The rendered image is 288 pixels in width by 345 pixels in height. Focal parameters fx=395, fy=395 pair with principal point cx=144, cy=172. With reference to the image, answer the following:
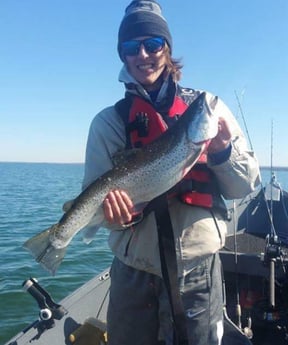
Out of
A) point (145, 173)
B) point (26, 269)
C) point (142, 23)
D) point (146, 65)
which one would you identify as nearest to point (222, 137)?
point (145, 173)

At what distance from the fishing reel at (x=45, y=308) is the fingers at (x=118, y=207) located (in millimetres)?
2112

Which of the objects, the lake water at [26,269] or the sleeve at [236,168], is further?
the lake water at [26,269]

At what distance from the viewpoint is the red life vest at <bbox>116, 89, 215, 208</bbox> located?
334cm

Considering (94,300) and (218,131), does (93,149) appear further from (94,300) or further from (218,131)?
(94,300)

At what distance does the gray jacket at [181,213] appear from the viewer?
3.25 m

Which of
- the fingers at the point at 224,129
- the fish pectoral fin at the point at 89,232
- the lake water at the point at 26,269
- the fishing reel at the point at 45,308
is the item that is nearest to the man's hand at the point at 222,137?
the fingers at the point at 224,129

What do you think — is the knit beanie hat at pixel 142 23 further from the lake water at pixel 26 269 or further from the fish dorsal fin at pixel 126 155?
the lake water at pixel 26 269

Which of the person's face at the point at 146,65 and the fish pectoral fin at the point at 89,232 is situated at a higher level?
the person's face at the point at 146,65

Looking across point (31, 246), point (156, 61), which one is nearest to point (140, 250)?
point (31, 246)

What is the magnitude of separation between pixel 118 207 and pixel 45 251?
32.0 inches

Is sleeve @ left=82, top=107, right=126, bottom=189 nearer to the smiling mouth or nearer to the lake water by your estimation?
the smiling mouth

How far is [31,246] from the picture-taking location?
3.46 meters

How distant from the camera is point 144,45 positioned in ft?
11.7

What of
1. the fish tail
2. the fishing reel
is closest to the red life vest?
the fish tail
